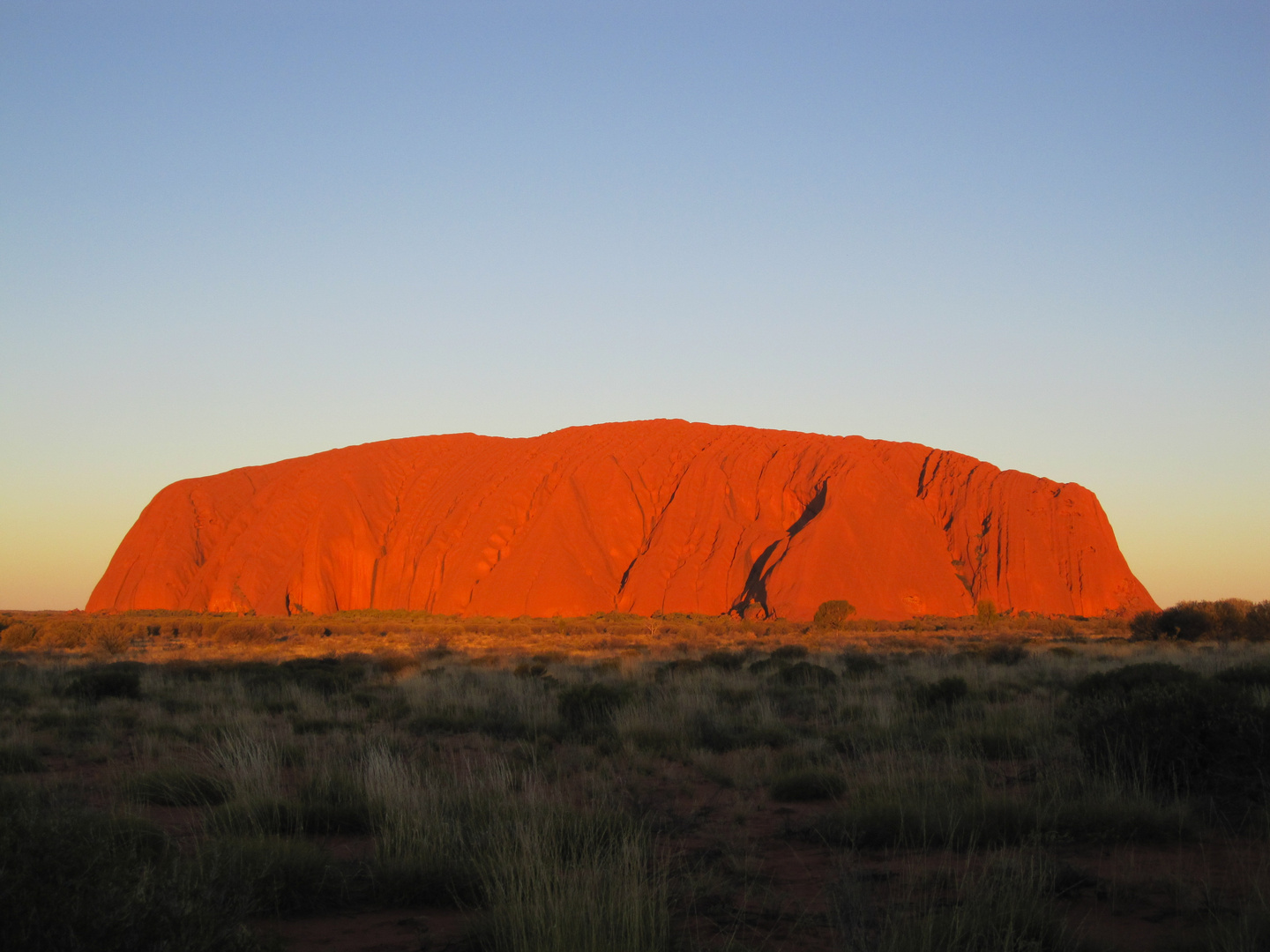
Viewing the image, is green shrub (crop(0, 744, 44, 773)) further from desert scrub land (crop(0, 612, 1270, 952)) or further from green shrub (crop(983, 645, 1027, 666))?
green shrub (crop(983, 645, 1027, 666))

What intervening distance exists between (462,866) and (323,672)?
548 inches

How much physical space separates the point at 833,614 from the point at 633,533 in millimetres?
21814

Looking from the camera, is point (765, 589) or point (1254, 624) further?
point (765, 589)

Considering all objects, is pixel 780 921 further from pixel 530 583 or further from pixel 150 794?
pixel 530 583

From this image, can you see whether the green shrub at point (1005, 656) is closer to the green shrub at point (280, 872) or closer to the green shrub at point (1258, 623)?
the green shrub at point (1258, 623)

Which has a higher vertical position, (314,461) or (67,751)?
(314,461)

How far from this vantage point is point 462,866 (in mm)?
5344

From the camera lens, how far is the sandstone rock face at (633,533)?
56094 mm

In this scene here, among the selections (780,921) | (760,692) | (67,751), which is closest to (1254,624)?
(760,692)

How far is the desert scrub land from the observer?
13.0 feet

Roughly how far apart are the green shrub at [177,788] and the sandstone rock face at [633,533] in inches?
1748

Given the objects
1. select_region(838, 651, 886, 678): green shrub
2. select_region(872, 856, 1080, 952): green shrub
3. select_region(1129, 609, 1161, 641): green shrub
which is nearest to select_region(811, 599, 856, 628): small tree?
select_region(1129, 609, 1161, 641): green shrub

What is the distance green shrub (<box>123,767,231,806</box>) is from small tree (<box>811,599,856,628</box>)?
3752 centimetres

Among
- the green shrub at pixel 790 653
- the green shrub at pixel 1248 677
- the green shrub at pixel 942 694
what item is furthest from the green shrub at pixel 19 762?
the green shrub at pixel 790 653
